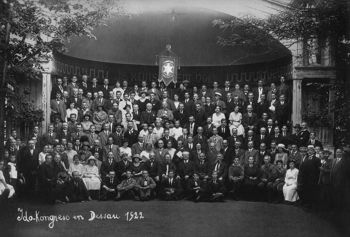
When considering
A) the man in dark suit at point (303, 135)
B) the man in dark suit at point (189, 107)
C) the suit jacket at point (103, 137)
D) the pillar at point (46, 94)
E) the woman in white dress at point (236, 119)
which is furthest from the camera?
Result: the man in dark suit at point (189, 107)

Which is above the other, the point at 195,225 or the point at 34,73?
the point at 34,73

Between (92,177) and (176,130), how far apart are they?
7.39ft

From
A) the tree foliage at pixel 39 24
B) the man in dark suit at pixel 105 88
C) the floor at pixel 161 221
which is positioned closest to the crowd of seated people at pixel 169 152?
the floor at pixel 161 221

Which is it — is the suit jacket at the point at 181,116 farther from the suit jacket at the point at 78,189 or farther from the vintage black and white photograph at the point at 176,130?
the suit jacket at the point at 78,189

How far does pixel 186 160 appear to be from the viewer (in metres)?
10.6

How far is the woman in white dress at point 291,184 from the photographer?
389 inches

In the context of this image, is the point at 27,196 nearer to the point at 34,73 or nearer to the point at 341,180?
the point at 34,73

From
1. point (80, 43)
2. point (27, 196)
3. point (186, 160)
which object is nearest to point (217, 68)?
point (80, 43)

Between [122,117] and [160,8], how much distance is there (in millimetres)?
2460

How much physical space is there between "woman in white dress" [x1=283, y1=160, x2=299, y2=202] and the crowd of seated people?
18 millimetres

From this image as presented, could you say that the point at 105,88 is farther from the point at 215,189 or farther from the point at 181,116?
the point at 215,189

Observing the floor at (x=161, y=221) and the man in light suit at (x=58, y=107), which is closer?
the floor at (x=161, y=221)

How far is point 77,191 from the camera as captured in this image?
991 centimetres

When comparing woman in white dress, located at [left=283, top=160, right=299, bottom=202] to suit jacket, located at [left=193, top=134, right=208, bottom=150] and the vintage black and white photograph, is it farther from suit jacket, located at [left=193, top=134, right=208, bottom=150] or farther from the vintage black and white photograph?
suit jacket, located at [left=193, top=134, right=208, bottom=150]
